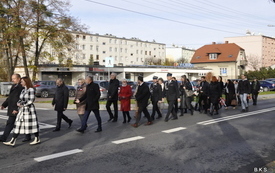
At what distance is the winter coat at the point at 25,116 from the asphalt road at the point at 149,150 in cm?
43

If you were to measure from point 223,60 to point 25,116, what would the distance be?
68220 millimetres

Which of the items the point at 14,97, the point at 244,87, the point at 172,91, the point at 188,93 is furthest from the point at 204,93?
the point at 14,97

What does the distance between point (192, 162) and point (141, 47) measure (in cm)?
9734

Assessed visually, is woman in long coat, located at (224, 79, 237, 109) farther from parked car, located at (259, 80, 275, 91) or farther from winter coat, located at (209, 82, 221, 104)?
parked car, located at (259, 80, 275, 91)

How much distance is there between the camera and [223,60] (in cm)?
7156

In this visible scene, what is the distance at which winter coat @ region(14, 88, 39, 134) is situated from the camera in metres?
7.38

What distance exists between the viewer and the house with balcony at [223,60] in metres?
70.8

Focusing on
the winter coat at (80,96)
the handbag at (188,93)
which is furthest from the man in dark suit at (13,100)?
the handbag at (188,93)

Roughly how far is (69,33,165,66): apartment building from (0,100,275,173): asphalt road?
74.8 meters

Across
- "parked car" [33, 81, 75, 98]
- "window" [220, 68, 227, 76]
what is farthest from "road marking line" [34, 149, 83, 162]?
"window" [220, 68, 227, 76]

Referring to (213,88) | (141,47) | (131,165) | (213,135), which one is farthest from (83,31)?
(141,47)

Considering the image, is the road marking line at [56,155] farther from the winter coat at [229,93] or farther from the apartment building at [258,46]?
the apartment building at [258,46]

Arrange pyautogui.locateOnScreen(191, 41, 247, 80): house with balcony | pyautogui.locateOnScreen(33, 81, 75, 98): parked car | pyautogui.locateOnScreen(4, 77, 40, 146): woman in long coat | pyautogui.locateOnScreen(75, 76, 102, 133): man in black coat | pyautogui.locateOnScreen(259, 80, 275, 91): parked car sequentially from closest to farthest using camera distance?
pyautogui.locateOnScreen(4, 77, 40, 146): woman in long coat
pyautogui.locateOnScreen(75, 76, 102, 133): man in black coat
pyautogui.locateOnScreen(33, 81, 75, 98): parked car
pyautogui.locateOnScreen(259, 80, 275, 91): parked car
pyautogui.locateOnScreen(191, 41, 247, 80): house with balcony

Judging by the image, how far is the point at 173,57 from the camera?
117 meters
